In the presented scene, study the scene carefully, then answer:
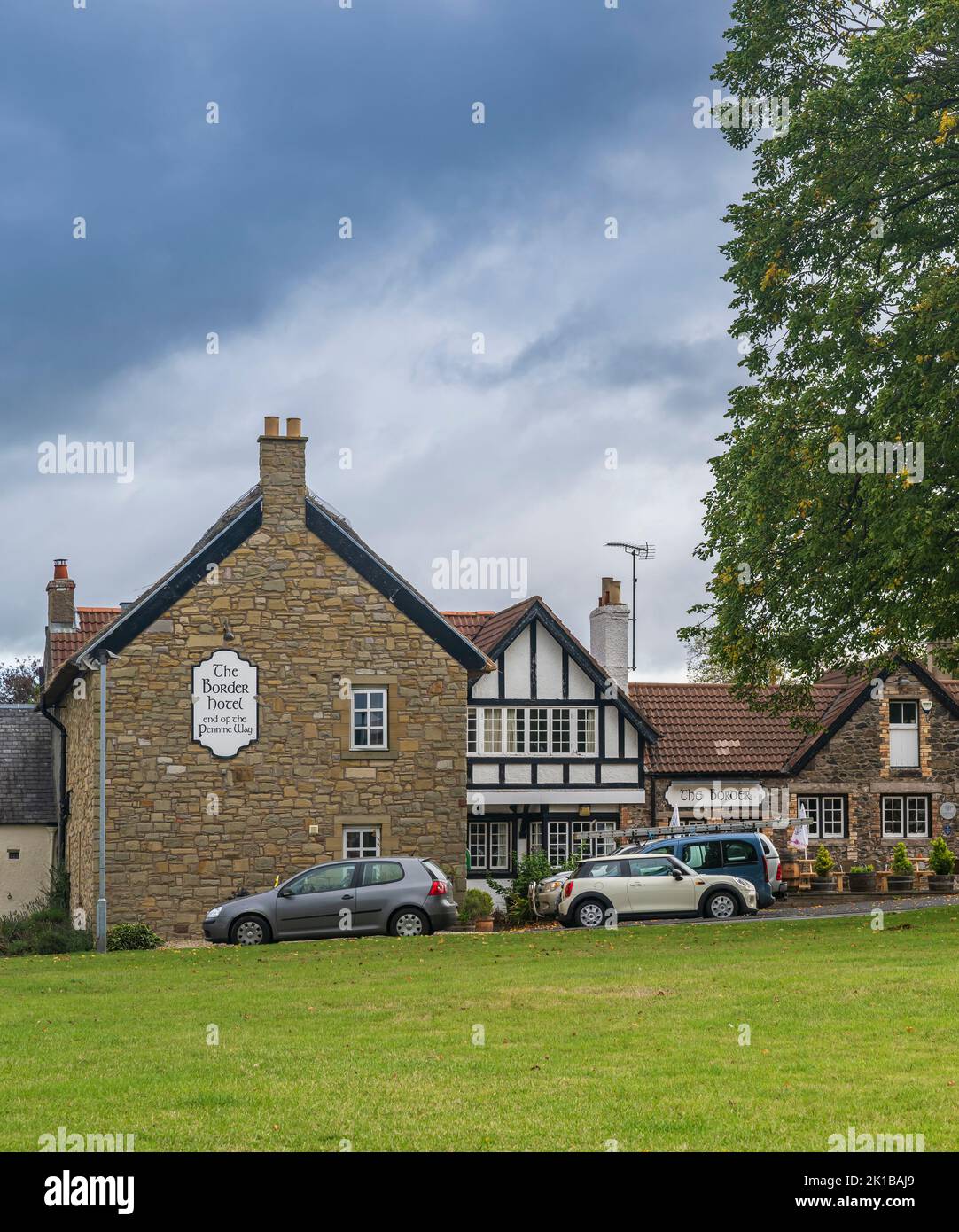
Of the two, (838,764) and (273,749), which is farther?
(838,764)

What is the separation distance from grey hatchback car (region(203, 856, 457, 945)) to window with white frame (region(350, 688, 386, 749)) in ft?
19.1

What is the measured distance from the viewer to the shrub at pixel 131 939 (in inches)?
1081

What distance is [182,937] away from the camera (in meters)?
30.0

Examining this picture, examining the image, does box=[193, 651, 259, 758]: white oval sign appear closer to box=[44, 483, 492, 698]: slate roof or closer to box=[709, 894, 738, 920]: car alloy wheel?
box=[44, 483, 492, 698]: slate roof

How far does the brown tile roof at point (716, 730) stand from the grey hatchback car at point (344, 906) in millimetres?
13767

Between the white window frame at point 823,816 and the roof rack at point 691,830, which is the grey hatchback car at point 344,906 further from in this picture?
the white window frame at point 823,816

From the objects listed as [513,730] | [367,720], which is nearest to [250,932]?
[367,720]

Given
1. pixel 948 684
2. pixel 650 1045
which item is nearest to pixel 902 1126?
pixel 650 1045

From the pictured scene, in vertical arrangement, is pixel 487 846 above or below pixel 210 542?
below

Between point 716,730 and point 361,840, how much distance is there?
13.1 metres

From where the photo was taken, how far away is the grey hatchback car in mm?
25875

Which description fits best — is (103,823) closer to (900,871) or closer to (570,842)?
(570,842)

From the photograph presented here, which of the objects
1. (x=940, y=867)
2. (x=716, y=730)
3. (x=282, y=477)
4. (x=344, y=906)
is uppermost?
(x=282, y=477)

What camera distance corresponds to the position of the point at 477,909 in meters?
32.6
